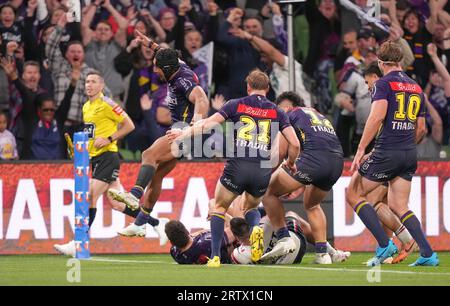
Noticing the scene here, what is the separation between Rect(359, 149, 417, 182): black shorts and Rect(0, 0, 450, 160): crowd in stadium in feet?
14.8

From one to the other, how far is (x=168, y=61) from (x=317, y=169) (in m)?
2.44

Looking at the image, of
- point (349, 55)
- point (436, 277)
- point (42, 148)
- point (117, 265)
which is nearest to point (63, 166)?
point (42, 148)

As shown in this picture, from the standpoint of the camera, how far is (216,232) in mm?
12828

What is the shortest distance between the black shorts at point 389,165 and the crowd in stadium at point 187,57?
14.8 feet

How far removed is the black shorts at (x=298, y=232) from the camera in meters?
13.9

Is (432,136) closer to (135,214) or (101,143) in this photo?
(135,214)

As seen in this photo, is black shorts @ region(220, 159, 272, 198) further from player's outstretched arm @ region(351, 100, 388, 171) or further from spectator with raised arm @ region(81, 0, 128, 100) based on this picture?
spectator with raised arm @ region(81, 0, 128, 100)

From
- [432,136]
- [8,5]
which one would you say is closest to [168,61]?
[8,5]

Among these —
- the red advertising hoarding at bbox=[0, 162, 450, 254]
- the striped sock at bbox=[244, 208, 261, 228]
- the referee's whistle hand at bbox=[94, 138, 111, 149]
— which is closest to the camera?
the striped sock at bbox=[244, 208, 261, 228]

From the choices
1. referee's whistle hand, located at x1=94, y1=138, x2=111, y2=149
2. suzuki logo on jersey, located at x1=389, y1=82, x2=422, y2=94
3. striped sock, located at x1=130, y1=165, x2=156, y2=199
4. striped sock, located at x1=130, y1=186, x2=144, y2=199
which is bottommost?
striped sock, located at x1=130, y1=186, x2=144, y2=199

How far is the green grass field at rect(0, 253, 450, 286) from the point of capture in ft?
35.4

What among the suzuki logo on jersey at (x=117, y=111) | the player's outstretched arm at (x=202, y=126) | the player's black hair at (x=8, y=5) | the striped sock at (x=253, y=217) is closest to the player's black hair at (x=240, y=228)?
the striped sock at (x=253, y=217)

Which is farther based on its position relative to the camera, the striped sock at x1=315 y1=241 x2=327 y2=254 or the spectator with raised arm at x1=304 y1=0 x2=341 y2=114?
the spectator with raised arm at x1=304 y1=0 x2=341 y2=114

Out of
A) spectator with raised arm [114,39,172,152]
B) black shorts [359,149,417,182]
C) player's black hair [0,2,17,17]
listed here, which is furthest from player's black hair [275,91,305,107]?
player's black hair [0,2,17,17]
